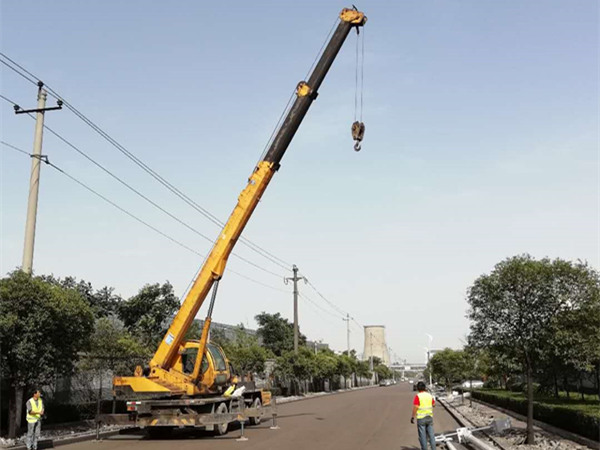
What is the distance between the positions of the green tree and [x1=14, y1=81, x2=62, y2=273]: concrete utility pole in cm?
57

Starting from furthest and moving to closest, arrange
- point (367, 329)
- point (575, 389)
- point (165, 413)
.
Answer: point (367, 329)
point (575, 389)
point (165, 413)

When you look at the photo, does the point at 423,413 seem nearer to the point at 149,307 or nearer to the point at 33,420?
the point at 33,420

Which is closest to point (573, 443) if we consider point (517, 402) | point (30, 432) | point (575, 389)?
point (517, 402)

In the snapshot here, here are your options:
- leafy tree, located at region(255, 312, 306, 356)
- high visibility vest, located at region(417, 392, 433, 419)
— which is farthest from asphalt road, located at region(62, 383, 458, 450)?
leafy tree, located at region(255, 312, 306, 356)

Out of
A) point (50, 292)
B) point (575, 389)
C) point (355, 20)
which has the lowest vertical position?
point (575, 389)

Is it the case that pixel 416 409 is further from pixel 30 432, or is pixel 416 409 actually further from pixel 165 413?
pixel 30 432

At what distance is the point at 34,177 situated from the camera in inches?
661

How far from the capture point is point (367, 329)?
14188cm

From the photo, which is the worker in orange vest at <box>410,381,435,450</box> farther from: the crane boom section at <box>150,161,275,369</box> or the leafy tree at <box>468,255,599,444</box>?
the crane boom section at <box>150,161,275,369</box>

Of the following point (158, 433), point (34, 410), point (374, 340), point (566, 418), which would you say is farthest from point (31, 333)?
point (374, 340)

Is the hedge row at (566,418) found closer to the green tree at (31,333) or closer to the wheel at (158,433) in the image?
the wheel at (158,433)

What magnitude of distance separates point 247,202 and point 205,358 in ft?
17.2

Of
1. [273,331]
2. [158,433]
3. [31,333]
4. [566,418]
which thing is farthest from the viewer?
[273,331]

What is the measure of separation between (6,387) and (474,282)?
45.8 ft
